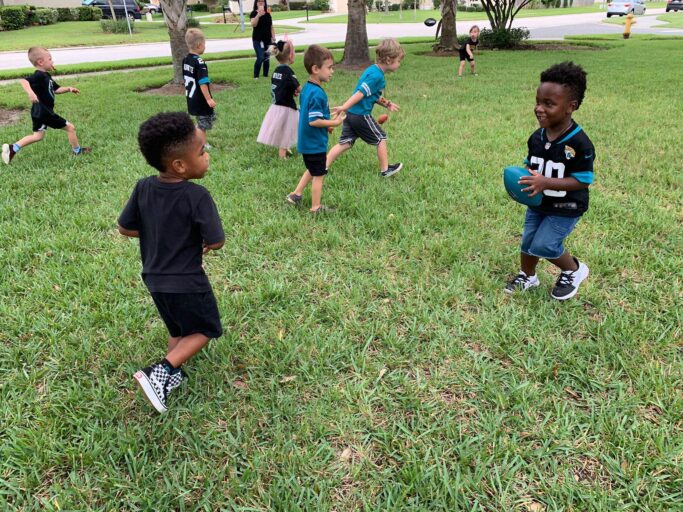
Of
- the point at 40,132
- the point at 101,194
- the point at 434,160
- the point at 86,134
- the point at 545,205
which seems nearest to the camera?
the point at 545,205

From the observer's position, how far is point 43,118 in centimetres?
586

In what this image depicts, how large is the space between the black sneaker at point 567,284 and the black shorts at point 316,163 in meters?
2.22

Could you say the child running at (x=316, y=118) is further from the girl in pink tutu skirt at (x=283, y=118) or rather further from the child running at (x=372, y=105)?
the girl in pink tutu skirt at (x=283, y=118)

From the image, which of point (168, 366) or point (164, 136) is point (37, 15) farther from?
point (168, 366)

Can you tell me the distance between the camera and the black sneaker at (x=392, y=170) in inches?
202

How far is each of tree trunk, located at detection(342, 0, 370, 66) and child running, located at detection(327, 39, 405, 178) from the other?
9169 millimetres

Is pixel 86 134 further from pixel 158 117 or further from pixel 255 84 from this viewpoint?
pixel 158 117

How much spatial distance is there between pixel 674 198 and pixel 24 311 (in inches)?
211

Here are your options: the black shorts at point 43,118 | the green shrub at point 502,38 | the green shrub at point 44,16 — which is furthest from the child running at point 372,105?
the green shrub at point 44,16

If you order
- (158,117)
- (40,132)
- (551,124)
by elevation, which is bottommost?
(40,132)

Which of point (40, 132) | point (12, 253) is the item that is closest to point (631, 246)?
point (12, 253)

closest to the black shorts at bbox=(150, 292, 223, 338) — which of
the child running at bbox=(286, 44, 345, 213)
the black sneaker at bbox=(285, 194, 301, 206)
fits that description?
the child running at bbox=(286, 44, 345, 213)

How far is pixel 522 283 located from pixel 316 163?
2084 millimetres

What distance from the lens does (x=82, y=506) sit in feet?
6.02
